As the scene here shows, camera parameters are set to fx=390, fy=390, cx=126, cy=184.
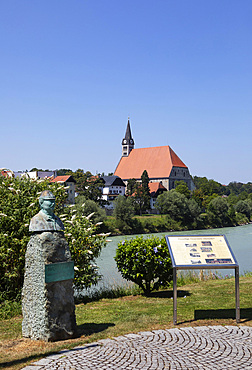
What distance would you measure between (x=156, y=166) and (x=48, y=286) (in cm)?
8804

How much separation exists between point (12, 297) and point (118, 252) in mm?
2680

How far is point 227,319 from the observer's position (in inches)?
271

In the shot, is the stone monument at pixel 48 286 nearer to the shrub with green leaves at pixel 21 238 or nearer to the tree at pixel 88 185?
the shrub with green leaves at pixel 21 238

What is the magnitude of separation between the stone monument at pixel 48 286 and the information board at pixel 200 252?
1852 mm

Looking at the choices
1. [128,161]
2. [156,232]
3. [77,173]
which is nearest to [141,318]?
[156,232]

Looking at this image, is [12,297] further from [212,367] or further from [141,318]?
[212,367]

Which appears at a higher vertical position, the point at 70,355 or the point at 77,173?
the point at 77,173

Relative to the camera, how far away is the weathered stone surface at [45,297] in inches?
225

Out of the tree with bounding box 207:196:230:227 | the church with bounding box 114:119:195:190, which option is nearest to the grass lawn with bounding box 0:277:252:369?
the tree with bounding box 207:196:230:227

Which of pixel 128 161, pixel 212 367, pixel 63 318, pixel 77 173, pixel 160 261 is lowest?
pixel 212 367

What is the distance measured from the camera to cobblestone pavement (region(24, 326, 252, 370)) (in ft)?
15.8

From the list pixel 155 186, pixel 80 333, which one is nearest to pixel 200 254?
pixel 80 333

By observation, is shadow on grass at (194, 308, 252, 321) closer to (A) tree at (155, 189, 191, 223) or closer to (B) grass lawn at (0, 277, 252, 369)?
(B) grass lawn at (0, 277, 252, 369)

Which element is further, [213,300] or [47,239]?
[213,300]
